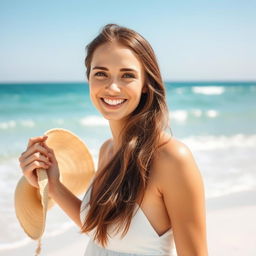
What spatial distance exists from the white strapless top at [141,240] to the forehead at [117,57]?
0.71 metres

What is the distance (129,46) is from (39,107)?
82.1 feet

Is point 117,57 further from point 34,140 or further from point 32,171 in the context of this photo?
point 32,171

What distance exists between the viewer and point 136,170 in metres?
2.14

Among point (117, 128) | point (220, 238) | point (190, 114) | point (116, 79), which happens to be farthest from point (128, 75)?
point (190, 114)

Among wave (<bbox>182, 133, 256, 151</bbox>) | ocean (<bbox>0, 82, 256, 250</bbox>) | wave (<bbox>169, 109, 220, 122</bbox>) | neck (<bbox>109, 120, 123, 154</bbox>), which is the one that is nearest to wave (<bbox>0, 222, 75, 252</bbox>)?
ocean (<bbox>0, 82, 256, 250</bbox>)

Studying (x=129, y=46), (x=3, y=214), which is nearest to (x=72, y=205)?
(x=129, y=46)

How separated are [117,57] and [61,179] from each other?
968 mm

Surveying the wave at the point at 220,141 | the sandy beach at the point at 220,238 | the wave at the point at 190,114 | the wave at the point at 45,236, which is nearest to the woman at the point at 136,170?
the sandy beach at the point at 220,238

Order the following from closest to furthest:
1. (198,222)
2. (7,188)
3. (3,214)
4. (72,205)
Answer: (198,222) < (72,205) < (3,214) < (7,188)

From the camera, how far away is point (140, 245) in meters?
2.14

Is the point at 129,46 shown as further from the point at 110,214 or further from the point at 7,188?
the point at 7,188

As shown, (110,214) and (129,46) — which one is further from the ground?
(129,46)

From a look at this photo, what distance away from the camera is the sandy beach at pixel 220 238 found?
14.9 ft

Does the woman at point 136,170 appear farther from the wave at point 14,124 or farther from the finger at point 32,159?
the wave at point 14,124
